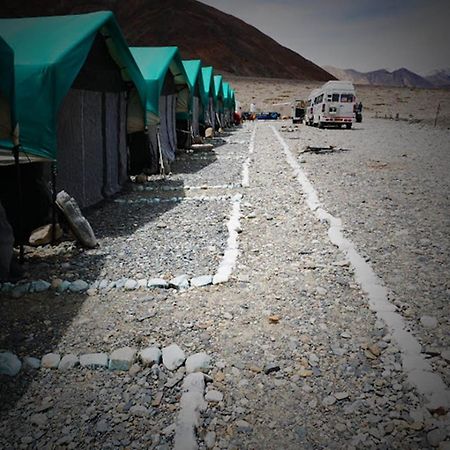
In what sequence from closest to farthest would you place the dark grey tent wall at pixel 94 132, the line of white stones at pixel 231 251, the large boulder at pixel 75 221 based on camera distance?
1. the line of white stones at pixel 231 251
2. the large boulder at pixel 75 221
3. the dark grey tent wall at pixel 94 132

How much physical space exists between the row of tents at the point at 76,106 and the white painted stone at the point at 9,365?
2543 millimetres

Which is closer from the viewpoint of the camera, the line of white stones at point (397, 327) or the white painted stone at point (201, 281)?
the line of white stones at point (397, 327)

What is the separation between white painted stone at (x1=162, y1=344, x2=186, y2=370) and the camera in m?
3.21

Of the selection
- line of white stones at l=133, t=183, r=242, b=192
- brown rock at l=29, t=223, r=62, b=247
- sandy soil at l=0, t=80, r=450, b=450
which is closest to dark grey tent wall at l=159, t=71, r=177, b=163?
line of white stones at l=133, t=183, r=242, b=192

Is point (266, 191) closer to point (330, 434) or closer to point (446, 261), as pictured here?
point (446, 261)

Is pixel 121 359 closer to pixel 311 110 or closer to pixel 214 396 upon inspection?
pixel 214 396

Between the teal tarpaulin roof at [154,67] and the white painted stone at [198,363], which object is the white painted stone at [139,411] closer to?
the white painted stone at [198,363]

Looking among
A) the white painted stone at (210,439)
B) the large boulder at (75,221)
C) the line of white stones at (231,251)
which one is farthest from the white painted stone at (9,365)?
the large boulder at (75,221)

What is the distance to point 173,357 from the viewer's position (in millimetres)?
3268

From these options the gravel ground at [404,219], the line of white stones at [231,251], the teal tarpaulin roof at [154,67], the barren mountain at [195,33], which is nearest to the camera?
the gravel ground at [404,219]

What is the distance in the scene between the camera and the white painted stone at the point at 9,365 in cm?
310

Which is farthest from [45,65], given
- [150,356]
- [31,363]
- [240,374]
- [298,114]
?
[298,114]

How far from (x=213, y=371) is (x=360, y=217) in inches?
185

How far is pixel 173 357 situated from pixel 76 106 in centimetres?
574
